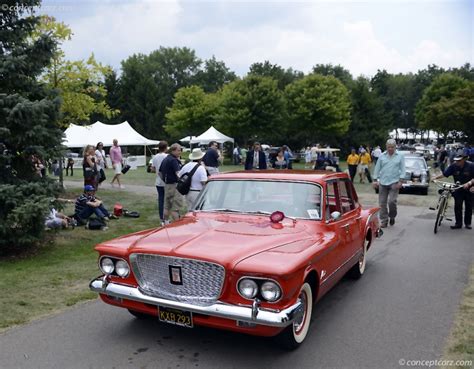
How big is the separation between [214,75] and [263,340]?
86072mm

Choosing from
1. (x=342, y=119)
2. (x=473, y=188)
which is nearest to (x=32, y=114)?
(x=473, y=188)

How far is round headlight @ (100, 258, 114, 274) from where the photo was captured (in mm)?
4348

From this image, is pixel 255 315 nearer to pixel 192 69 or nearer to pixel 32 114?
pixel 32 114

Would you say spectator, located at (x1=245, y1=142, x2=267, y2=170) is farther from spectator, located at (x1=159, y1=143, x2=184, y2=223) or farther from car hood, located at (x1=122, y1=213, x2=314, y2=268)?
car hood, located at (x1=122, y1=213, x2=314, y2=268)

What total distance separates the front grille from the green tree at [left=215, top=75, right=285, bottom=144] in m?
38.4

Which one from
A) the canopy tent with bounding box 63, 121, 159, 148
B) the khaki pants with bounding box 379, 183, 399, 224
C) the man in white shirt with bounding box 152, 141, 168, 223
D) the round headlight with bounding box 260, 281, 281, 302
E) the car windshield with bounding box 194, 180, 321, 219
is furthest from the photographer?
the canopy tent with bounding box 63, 121, 159, 148

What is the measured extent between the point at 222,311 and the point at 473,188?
26.1 ft

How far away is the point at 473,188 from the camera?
9.58 metres

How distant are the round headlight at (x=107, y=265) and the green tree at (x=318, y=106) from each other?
143 feet

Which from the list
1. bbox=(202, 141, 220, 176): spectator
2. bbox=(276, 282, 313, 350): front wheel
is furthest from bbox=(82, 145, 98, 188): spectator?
bbox=(276, 282, 313, 350): front wheel

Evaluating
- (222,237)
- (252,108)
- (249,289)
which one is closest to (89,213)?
(222,237)

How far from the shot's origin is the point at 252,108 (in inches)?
1677

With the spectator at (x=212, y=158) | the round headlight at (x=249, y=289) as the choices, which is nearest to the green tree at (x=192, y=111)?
the spectator at (x=212, y=158)

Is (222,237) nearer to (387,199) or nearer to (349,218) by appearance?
(349,218)
